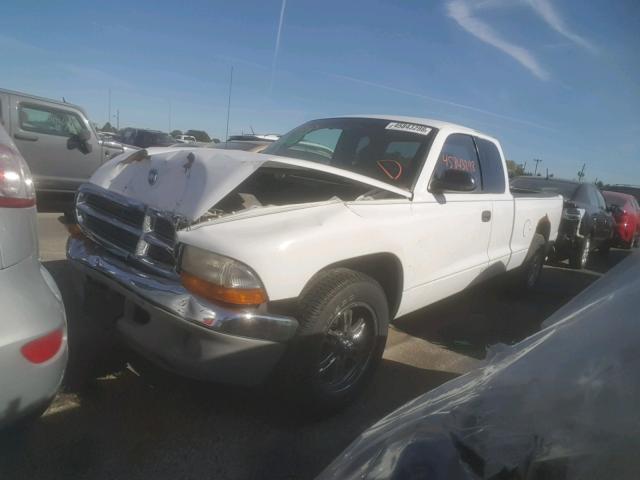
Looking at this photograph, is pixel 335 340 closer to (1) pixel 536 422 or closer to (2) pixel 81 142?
(1) pixel 536 422

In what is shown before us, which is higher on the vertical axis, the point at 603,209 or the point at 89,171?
the point at 603,209

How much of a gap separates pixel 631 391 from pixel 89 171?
855 centimetres

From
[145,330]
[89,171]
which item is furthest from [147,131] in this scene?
[145,330]

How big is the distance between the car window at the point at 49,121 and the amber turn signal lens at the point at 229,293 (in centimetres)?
684

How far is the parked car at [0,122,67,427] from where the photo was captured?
59.2 inches

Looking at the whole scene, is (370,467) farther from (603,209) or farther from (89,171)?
(603,209)

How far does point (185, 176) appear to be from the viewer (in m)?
2.51

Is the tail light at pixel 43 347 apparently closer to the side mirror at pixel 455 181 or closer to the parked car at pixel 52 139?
the side mirror at pixel 455 181

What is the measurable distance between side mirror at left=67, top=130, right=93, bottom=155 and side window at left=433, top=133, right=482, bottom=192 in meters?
6.56

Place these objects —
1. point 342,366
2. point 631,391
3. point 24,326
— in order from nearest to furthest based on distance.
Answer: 1. point 631,391
2. point 24,326
3. point 342,366

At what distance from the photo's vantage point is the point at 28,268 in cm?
173

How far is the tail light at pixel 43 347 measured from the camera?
5.08 feet

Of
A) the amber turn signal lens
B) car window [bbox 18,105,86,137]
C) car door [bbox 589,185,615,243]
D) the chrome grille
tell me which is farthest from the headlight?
car door [bbox 589,185,615,243]

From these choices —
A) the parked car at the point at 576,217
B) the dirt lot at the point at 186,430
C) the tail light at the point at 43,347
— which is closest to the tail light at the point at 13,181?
the tail light at the point at 43,347
